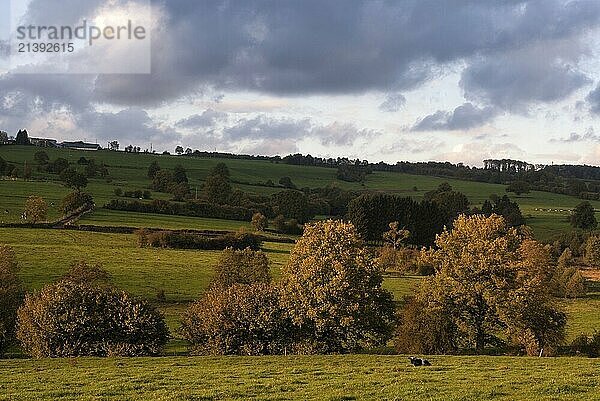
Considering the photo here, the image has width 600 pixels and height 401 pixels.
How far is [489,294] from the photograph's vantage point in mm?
47938

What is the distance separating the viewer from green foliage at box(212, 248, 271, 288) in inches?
2594

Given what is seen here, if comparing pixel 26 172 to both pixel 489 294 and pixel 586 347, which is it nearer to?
pixel 489 294

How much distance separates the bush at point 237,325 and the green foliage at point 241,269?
19692 mm

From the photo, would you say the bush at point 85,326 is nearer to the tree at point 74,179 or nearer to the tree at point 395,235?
the tree at point 395,235

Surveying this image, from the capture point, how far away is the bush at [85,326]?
136 feet

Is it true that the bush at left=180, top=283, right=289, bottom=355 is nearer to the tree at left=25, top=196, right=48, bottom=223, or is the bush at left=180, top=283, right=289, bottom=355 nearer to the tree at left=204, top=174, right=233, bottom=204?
the tree at left=25, top=196, right=48, bottom=223

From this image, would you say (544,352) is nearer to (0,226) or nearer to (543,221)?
(0,226)

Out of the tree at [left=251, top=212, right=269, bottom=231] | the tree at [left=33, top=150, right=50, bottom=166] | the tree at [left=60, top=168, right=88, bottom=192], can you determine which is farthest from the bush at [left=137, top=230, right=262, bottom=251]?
the tree at [left=33, top=150, right=50, bottom=166]

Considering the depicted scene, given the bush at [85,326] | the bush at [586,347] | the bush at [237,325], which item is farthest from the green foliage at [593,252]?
the bush at [85,326]

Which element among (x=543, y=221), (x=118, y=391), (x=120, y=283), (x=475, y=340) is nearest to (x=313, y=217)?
(x=543, y=221)

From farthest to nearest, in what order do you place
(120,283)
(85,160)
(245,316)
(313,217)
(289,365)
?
1. (85,160)
2. (313,217)
3. (120,283)
4. (245,316)
5. (289,365)

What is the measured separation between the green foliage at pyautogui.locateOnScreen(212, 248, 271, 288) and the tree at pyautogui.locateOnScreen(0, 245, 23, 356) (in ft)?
66.0

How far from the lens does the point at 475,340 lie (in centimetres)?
4891

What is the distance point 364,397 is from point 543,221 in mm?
155634
